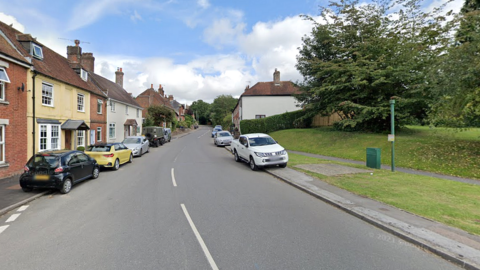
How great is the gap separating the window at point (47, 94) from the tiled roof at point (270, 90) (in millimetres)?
27543

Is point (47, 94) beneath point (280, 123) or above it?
above

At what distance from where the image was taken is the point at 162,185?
8492 millimetres

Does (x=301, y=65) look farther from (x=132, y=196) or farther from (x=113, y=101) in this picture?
(x=132, y=196)

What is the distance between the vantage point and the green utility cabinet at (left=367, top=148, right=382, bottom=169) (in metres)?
10.9

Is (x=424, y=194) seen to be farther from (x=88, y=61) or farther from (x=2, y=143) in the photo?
(x=88, y=61)

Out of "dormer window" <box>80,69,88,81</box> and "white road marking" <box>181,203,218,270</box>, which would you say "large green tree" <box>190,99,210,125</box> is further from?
"white road marking" <box>181,203,218,270</box>

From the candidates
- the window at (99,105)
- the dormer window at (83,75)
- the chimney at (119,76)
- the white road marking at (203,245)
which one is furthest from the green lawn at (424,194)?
the chimney at (119,76)

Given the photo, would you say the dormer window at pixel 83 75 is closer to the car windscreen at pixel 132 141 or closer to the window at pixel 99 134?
the window at pixel 99 134

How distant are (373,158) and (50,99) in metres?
18.4

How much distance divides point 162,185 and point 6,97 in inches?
335

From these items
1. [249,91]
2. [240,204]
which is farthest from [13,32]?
[249,91]

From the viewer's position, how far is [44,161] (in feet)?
25.3

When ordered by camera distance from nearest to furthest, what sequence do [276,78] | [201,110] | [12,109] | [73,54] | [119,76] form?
1. [12,109]
2. [73,54]
3. [119,76]
4. [276,78]
5. [201,110]

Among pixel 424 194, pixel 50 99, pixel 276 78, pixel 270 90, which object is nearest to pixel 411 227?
pixel 424 194
